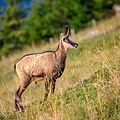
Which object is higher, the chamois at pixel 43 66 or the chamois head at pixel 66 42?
the chamois head at pixel 66 42

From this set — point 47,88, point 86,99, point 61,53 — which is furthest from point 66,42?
point 86,99

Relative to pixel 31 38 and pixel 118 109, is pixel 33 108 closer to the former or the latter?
pixel 118 109

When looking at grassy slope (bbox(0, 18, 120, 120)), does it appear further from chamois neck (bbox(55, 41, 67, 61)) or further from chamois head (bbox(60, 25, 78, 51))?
chamois head (bbox(60, 25, 78, 51))

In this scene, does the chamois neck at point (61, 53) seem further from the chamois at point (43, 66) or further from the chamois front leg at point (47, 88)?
the chamois front leg at point (47, 88)

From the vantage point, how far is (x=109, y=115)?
582 centimetres

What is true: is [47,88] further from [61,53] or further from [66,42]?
[66,42]

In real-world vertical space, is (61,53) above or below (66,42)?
below

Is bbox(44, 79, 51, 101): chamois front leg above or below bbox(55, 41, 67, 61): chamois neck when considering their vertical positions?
below

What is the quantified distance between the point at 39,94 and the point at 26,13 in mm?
41493

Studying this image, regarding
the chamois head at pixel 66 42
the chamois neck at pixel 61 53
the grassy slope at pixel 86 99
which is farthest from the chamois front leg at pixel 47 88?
the chamois head at pixel 66 42

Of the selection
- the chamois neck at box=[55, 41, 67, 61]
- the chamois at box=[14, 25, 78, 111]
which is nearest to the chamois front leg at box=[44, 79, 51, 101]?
the chamois at box=[14, 25, 78, 111]

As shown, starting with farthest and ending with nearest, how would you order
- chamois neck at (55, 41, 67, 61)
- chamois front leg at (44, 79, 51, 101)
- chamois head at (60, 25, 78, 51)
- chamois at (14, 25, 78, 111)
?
1. chamois head at (60, 25, 78, 51)
2. chamois neck at (55, 41, 67, 61)
3. chamois at (14, 25, 78, 111)
4. chamois front leg at (44, 79, 51, 101)

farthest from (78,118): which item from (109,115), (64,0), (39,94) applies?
(64,0)

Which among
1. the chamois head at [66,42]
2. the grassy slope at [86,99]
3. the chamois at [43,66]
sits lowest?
the grassy slope at [86,99]
